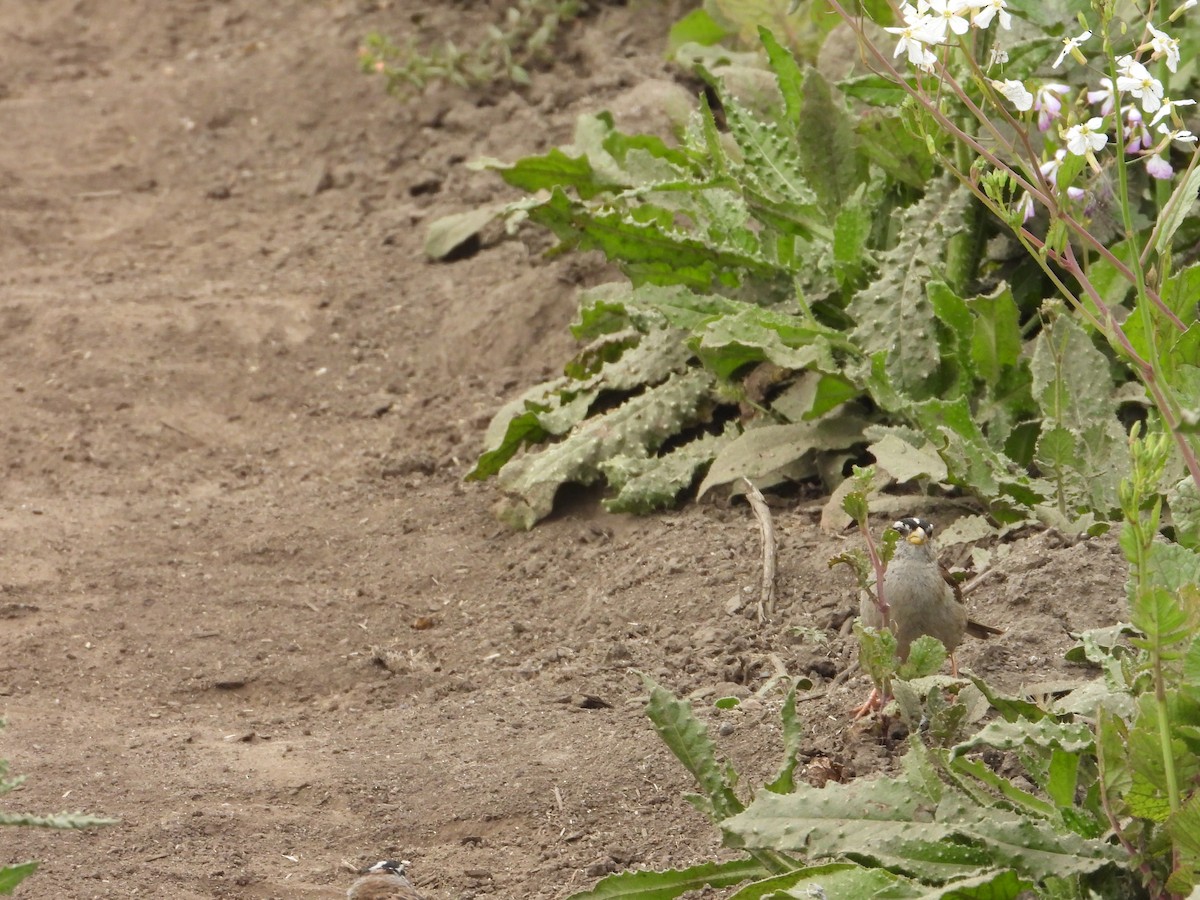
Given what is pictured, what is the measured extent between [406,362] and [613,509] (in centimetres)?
165

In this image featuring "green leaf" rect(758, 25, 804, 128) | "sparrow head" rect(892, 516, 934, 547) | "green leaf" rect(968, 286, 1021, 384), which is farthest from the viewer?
"green leaf" rect(758, 25, 804, 128)

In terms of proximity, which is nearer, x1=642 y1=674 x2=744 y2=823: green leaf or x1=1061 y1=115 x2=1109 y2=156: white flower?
x1=1061 y1=115 x2=1109 y2=156: white flower

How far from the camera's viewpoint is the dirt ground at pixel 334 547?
3.18 meters

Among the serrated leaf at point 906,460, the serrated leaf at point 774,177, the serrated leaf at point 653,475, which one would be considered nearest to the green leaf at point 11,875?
the serrated leaf at point 906,460

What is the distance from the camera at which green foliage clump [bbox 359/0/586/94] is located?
732 cm

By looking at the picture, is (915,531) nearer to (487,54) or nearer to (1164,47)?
(1164,47)

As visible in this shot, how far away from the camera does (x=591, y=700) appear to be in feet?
11.9

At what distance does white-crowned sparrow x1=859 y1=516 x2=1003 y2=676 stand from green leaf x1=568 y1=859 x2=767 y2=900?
726 mm

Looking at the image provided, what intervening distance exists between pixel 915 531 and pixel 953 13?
1340 mm

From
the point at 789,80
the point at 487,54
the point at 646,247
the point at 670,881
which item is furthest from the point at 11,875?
the point at 487,54

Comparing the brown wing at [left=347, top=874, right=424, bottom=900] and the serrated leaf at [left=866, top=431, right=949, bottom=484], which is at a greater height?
the serrated leaf at [left=866, top=431, right=949, bottom=484]

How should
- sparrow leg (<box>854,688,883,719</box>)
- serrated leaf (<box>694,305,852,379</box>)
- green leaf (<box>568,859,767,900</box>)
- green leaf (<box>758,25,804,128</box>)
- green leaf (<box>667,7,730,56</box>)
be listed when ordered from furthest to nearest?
green leaf (<box>667,7,730,56</box>)
green leaf (<box>758,25,804,128</box>)
serrated leaf (<box>694,305,852,379</box>)
sparrow leg (<box>854,688,883,719</box>)
green leaf (<box>568,859,767,900</box>)

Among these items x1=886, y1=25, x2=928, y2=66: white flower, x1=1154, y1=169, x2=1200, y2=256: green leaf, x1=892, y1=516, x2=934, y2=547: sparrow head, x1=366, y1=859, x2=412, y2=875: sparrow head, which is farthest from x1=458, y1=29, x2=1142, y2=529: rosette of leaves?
x1=366, y1=859, x2=412, y2=875: sparrow head

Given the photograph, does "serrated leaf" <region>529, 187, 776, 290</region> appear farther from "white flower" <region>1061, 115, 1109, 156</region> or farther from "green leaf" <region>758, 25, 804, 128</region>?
"white flower" <region>1061, 115, 1109, 156</region>
